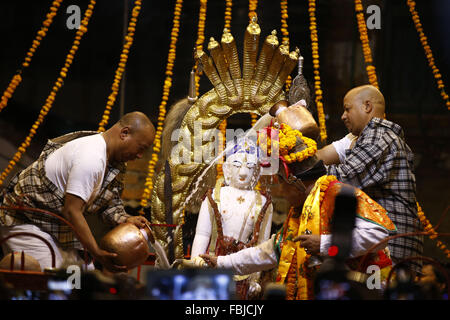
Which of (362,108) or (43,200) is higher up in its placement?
(362,108)

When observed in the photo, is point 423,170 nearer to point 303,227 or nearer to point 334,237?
point 303,227

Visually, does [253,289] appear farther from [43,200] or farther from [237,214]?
[43,200]

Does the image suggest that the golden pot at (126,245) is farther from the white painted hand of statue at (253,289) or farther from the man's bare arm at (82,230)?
the white painted hand of statue at (253,289)

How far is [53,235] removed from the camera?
365cm

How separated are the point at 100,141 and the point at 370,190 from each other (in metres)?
1.87

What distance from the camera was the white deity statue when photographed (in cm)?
403

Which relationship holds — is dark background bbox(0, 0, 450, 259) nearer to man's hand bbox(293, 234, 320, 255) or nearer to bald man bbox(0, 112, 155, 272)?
bald man bbox(0, 112, 155, 272)

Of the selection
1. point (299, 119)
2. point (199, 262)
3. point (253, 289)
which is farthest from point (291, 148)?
point (253, 289)

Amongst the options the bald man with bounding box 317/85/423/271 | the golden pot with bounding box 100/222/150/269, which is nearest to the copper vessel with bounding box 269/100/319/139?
the bald man with bounding box 317/85/423/271

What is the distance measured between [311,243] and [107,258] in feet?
3.91

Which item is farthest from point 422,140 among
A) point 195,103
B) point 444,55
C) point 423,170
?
point 195,103

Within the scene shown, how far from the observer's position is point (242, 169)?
13.5 ft

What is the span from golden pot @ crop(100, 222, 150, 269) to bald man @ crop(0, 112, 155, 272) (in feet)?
0.15
